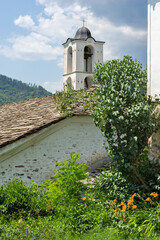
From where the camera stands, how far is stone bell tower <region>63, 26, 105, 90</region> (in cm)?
2789

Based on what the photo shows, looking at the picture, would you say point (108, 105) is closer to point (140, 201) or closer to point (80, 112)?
point (140, 201)

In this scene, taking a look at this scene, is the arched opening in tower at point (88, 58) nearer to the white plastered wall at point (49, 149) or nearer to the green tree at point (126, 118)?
the white plastered wall at point (49, 149)

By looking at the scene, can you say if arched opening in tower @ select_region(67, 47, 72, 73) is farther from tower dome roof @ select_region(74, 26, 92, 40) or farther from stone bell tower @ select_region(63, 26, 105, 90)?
tower dome roof @ select_region(74, 26, 92, 40)

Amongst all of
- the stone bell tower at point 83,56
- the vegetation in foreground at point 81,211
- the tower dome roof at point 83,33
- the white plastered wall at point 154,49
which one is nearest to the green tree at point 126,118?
the white plastered wall at point 154,49

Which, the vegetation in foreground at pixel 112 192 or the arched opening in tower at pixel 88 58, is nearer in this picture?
the vegetation in foreground at pixel 112 192

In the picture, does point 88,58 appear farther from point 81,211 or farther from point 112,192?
point 81,211

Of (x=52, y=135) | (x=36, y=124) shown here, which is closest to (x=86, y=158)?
(x=52, y=135)

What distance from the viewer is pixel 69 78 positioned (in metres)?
30.8

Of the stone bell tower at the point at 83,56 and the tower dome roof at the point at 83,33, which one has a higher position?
the tower dome roof at the point at 83,33

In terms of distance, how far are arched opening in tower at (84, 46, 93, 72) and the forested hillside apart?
52.1 m

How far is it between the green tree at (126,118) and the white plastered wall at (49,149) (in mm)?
2815

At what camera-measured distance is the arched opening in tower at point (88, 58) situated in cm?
2811

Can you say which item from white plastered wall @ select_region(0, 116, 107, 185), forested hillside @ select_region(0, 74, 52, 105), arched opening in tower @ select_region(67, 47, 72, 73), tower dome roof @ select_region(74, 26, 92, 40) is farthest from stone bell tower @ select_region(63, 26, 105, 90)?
forested hillside @ select_region(0, 74, 52, 105)

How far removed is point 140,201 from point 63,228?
1.67 m
